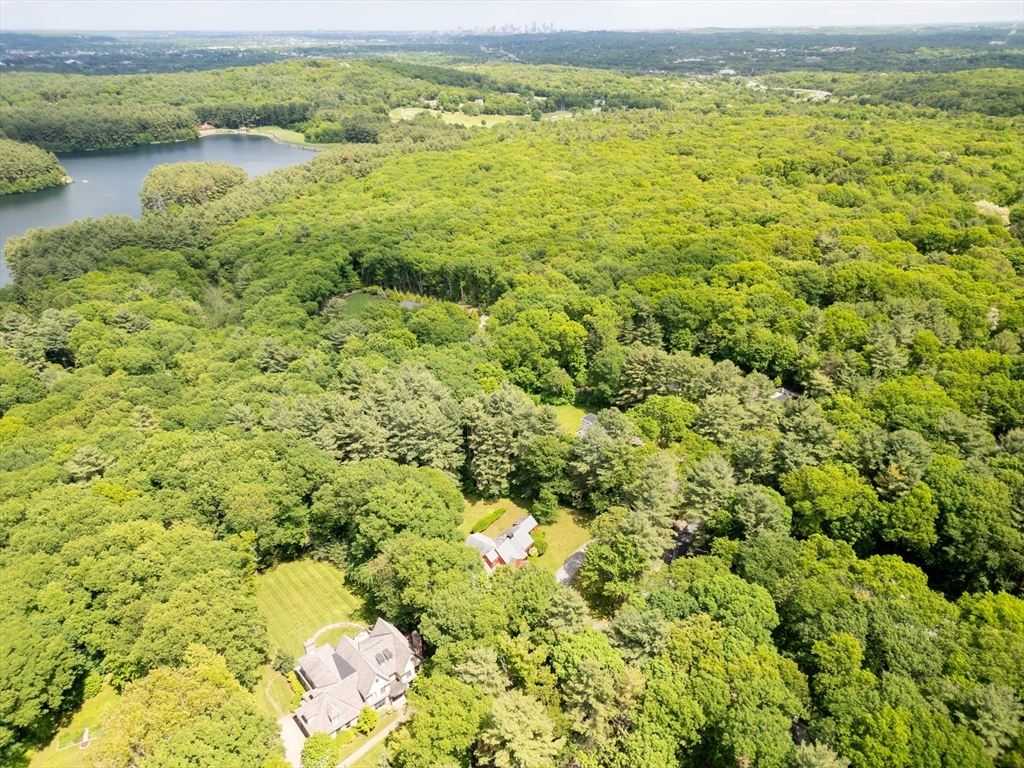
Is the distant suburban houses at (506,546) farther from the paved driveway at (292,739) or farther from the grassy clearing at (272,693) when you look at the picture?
the paved driveway at (292,739)

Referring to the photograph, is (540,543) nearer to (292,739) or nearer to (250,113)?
(292,739)

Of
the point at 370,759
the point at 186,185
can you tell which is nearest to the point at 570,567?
the point at 370,759

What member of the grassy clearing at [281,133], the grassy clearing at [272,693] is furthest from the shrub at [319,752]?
the grassy clearing at [281,133]

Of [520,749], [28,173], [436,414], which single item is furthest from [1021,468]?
[28,173]

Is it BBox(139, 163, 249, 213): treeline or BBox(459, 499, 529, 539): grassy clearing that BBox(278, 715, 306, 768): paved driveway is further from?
BBox(139, 163, 249, 213): treeline

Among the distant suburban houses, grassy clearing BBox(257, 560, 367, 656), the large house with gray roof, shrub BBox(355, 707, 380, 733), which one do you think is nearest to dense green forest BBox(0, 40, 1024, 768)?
grassy clearing BBox(257, 560, 367, 656)

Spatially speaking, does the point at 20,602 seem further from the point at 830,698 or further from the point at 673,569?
the point at 830,698
